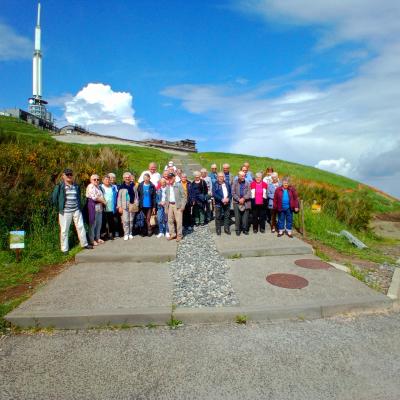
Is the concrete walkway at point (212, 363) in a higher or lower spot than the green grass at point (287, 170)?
lower

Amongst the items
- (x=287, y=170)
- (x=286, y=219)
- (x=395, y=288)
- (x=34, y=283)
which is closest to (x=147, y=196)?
(x=34, y=283)

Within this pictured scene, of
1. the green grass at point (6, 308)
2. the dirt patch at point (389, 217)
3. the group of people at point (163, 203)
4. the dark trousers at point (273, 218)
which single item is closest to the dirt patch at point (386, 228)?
the dirt patch at point (389, 217)

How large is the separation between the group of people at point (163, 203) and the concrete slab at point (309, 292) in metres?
2.73

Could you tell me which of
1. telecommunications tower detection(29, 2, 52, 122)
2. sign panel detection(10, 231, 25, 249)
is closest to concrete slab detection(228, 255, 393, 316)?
sign panel detection(10, 231, 25, 249)

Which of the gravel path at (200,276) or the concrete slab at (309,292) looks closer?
the concrete slab at (309,292)

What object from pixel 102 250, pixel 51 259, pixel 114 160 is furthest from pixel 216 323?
pixel 114 160

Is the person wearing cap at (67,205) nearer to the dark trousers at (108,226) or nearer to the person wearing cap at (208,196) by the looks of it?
the dark trousers at (108,226)

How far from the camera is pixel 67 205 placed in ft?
26.9

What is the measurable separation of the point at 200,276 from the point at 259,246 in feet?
8.19

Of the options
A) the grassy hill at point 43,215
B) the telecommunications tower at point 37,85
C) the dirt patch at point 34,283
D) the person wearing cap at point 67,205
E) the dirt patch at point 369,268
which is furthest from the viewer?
the telecommunications tower at point 37,85

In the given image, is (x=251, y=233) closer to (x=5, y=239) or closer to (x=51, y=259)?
(x=51, y=259)

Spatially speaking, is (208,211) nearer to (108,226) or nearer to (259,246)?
(259,246)

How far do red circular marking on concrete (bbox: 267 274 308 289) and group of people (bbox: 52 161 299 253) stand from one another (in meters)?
3.24

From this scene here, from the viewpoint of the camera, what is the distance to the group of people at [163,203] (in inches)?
345
